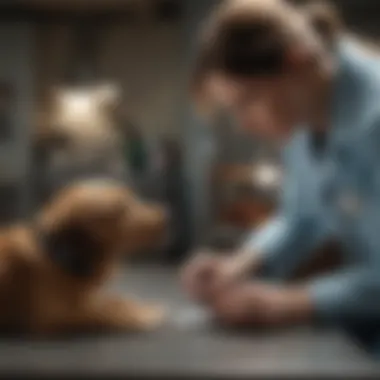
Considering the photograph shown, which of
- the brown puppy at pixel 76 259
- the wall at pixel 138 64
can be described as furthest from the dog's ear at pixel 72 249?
the wall at pixel 138 64

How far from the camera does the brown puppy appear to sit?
43.1 inches

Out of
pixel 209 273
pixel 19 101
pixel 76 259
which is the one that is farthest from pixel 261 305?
pixel 19 101

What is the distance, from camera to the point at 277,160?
110 centimetres

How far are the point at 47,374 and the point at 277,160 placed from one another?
0.31m

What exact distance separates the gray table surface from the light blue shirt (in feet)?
0.14

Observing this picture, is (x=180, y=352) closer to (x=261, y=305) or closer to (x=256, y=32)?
(x=261, y=305)

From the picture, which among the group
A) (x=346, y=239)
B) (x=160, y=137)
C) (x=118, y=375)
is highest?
(x=160, y=137)

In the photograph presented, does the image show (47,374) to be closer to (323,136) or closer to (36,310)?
(36,310)

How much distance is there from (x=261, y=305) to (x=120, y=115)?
24cm

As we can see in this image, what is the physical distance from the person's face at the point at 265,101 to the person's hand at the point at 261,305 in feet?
0.52

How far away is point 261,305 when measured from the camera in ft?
3.65

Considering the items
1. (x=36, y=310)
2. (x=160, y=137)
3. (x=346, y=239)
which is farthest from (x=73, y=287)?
(x=346, y=239)

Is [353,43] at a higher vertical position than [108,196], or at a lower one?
higher

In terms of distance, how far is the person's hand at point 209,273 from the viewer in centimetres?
111
